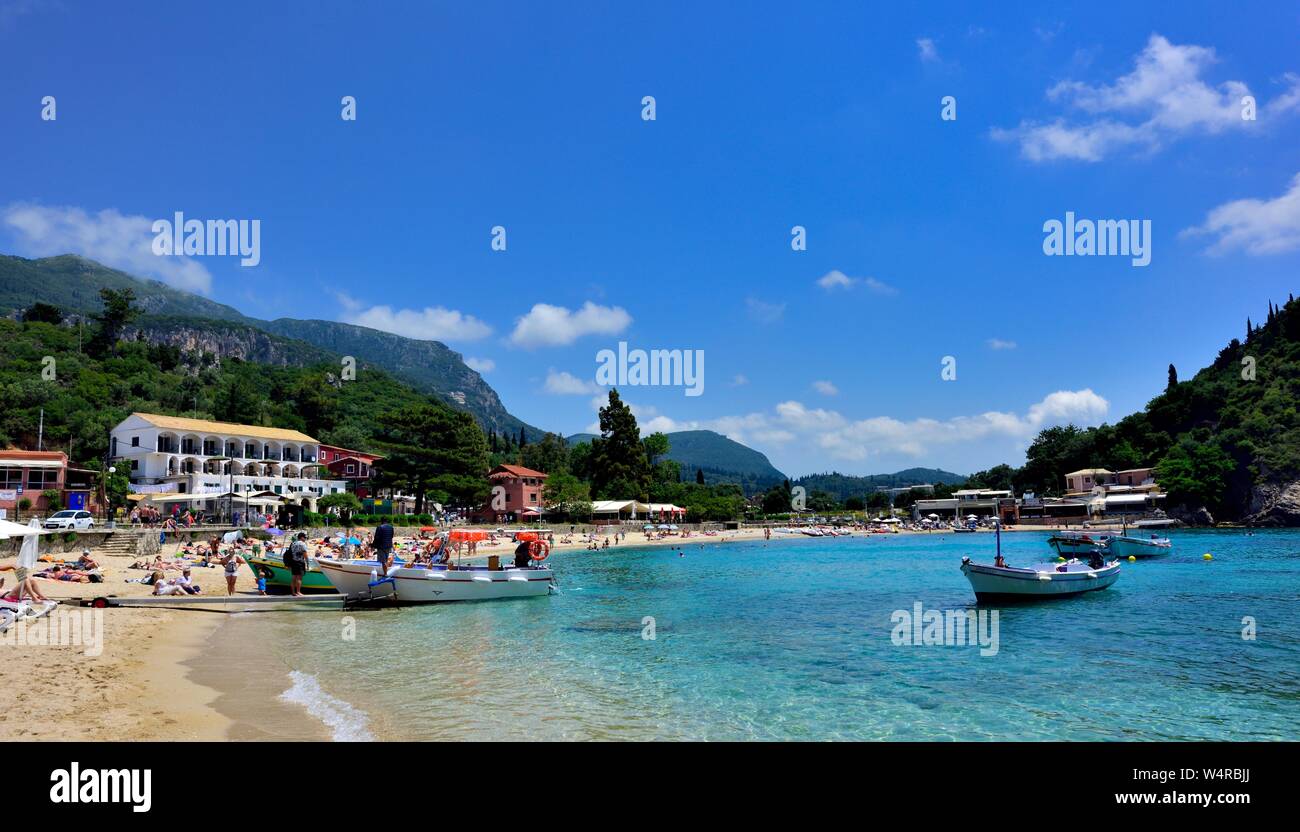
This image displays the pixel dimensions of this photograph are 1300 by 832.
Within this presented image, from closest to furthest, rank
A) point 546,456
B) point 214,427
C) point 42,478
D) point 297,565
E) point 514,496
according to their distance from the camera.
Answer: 1. point 297,565
2. point 42,478
3. point 214,427
4. point 514,496
5. point 546,456

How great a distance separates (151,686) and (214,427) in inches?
2470

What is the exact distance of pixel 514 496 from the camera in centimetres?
7738

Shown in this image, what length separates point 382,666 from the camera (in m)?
14.3

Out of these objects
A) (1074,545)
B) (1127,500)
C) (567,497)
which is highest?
(567,497)

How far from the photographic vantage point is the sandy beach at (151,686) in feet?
28.6

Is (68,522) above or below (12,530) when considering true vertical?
below

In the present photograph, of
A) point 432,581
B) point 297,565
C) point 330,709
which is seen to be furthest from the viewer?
point 432,581

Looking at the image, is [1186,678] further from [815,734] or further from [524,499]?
[524,499]

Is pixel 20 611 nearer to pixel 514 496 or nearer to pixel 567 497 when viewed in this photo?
pixel 514 496

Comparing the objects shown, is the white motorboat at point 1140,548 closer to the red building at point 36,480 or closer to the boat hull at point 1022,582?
the boat hull at point 1022,582

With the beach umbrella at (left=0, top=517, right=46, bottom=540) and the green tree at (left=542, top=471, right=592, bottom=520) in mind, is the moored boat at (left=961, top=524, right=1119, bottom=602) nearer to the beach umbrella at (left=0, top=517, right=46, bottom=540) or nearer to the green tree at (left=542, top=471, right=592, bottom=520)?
the beach umbrella at (left=0, top=517, right=46, bottom=540)

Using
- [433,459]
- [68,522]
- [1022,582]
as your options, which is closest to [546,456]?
[433,459]

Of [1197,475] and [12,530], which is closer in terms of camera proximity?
[12,530]
